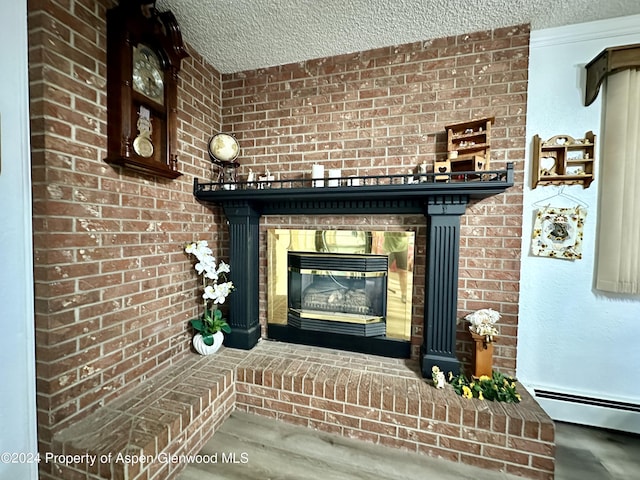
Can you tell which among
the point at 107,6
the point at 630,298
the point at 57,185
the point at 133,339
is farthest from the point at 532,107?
the point at 133,339

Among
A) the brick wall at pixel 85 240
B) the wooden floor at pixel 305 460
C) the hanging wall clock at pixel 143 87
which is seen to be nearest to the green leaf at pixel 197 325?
the brick wall at pixel 85 240

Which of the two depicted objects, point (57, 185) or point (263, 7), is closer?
point (57, 185)

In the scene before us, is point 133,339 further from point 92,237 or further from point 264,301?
point 264,301

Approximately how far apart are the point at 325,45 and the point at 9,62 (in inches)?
63.8

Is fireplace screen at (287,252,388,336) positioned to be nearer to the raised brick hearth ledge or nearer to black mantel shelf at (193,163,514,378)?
black mantel shelf at (193,163,514,378)

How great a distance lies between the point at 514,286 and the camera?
5.13ft

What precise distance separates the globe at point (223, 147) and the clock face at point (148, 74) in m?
0.42

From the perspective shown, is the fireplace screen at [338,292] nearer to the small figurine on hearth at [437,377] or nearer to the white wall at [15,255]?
the small figurine on hearth at [437,377]

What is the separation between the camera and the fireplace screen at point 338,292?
1.80 m

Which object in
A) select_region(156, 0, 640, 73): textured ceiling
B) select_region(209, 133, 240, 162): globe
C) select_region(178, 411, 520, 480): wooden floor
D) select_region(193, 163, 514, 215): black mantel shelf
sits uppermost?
select_region(156, 0, 640, 73): textured ceiling

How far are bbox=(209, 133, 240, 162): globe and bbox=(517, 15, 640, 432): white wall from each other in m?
2.09

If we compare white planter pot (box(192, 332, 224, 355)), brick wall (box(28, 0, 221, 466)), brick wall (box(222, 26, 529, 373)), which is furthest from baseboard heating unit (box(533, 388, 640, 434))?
brick wall (box(28, 0, 221, 466))

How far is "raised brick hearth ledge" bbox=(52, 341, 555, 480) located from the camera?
3.54 feet

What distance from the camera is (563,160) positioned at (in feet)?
5.02
